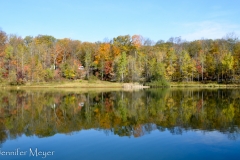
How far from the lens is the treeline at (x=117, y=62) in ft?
224

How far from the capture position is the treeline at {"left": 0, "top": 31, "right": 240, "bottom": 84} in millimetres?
68375

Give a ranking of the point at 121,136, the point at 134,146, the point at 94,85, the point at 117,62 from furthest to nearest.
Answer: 1. the point at 117,62
2. the point at 94,85
3. the point at 121,136
4. the point at 134,146

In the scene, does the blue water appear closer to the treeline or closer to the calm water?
the calm water

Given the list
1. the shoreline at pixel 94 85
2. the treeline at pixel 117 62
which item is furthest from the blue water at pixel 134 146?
the treeline at pixel 117 62

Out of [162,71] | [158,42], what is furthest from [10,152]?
[158,42]

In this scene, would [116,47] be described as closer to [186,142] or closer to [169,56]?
[169,56]

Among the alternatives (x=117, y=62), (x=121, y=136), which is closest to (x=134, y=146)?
(x=121, y=136)

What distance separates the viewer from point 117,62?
74812mm

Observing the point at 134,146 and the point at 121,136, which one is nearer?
the point at 134,146

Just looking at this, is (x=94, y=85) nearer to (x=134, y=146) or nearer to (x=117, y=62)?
(x=117, y=62)

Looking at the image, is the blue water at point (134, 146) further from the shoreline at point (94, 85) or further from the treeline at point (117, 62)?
the treeline at point (117, 62)

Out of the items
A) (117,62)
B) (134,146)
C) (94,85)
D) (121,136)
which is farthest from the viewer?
(117,62)

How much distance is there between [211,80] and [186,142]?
222ft

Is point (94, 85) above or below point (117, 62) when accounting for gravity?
below
